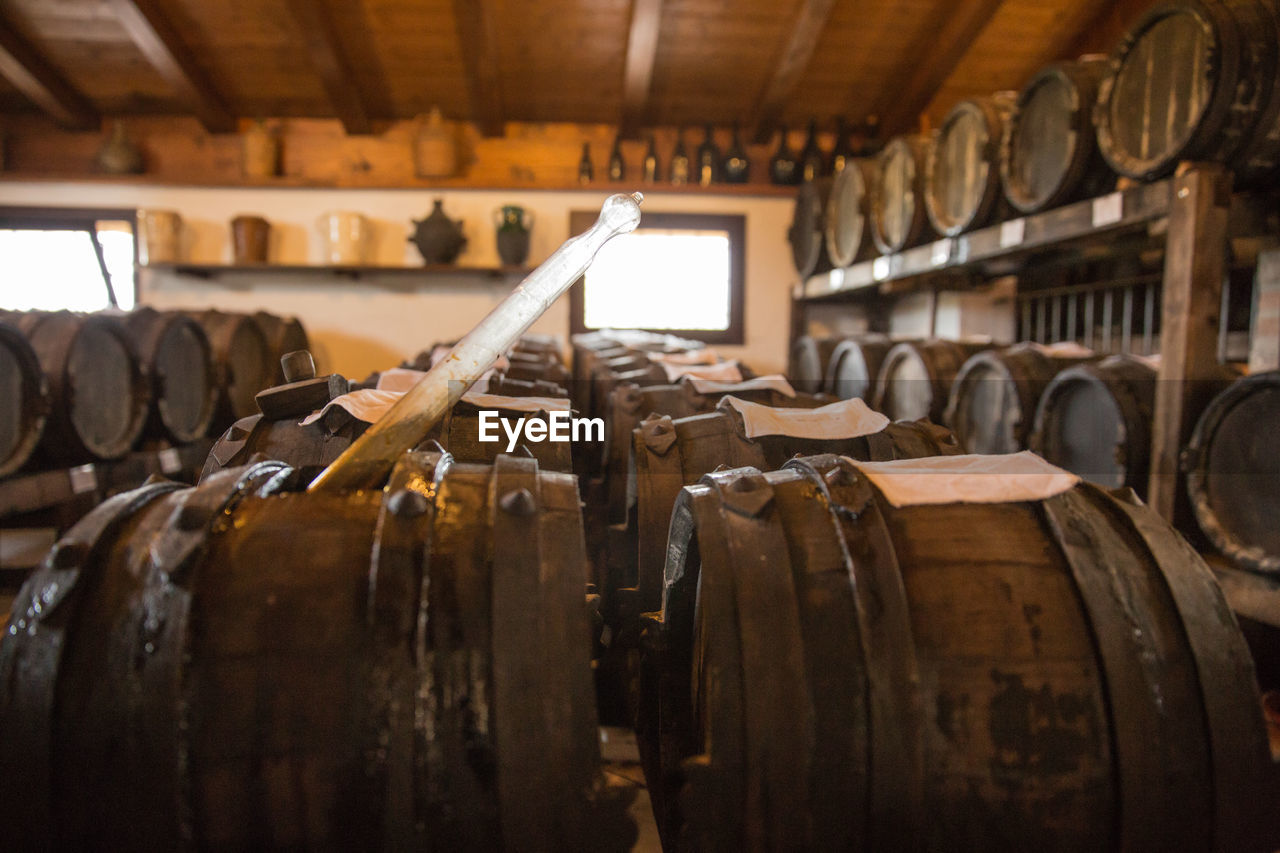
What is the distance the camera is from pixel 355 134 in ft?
25.5

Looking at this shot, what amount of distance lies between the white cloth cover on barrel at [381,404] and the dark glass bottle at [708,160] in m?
6.59

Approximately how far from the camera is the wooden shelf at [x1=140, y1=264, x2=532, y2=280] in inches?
296

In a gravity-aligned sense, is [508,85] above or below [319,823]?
above

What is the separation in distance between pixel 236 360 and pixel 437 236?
7.63ft

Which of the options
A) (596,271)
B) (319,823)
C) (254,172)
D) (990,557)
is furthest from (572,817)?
(254,172)

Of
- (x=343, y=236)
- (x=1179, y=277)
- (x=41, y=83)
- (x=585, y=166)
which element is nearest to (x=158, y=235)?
(x=41, y=83)

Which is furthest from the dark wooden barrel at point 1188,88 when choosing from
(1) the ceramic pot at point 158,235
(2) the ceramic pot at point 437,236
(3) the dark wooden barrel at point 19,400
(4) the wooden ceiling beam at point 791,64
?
(1) the ceramic pot at point 158,235

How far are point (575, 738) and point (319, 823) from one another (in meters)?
0.30

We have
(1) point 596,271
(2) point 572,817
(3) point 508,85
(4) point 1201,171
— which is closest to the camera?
(2) point 572,817

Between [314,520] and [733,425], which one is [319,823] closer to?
[314,520]

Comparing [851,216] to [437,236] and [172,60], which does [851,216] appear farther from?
[172,60]

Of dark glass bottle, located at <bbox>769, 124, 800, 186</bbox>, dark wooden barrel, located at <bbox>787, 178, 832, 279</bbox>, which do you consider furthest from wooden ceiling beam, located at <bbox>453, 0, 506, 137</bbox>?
dark wooden barrel, located at <bbox>787, 178, 832, 279</bbox>

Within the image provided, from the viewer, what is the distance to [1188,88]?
8.51 ft

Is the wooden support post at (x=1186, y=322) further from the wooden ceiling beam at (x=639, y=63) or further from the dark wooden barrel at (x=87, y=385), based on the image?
the dark wooden barrel at (x=87, y=385)
